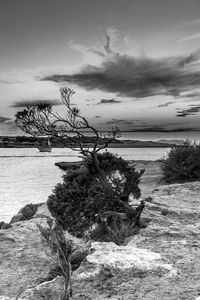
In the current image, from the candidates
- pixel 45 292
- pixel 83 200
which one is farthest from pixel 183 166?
pixel 45 292

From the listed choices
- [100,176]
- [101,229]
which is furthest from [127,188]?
[101,229]

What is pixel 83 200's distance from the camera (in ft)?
32.8

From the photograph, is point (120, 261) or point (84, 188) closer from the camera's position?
point (120, 261)

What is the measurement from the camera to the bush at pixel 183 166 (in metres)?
23.2

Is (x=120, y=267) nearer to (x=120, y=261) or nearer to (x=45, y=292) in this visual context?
(x=120, y=261)

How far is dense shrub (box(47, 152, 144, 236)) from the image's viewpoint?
380 inches

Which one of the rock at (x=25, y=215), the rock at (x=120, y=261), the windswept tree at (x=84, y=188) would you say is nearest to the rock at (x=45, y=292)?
the rock at (x=120, y=261)

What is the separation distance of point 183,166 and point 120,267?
18952 mm

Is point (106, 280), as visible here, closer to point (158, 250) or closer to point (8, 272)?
point (158, 250)

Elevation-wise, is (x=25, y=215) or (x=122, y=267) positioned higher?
(x=122, y=267)

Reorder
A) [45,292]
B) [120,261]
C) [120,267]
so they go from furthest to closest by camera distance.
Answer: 1. [120,261]
2. [120,267]
3. [45,292]

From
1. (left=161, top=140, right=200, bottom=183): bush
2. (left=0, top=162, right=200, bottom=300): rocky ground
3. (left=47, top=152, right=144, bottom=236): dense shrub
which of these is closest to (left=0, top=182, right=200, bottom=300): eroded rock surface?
(left=0, top=162, right=200, bottom=300): rocky ground

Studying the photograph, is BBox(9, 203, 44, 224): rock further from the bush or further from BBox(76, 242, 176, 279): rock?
the bush

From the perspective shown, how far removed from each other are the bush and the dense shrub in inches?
523
